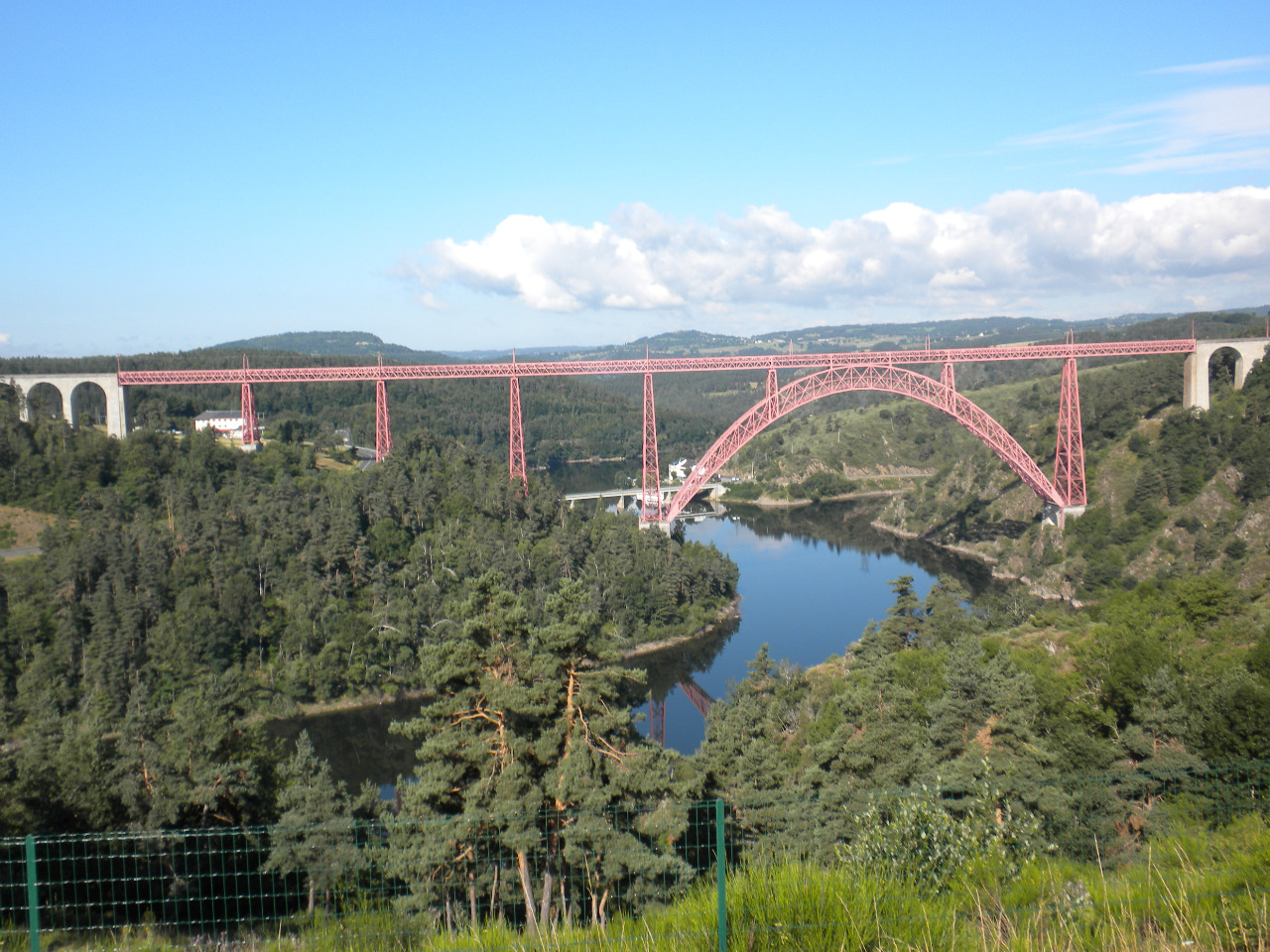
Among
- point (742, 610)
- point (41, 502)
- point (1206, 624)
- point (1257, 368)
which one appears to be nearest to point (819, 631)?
point (742, 610)

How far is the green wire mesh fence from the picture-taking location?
284cm

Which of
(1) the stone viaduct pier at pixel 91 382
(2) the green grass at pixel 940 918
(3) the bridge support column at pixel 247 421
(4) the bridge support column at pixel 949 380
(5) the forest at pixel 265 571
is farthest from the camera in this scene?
(1) the stone viaduct pier at pixel 91 382

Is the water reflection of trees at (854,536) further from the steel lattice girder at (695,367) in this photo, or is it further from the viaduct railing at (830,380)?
the steel lattice girder at (695,367)

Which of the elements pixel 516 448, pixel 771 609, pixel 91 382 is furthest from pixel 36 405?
pixel 771 609

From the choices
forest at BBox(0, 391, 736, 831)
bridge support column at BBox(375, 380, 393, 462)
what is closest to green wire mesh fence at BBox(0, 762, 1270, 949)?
forest at BBox(0, 391, 736, 831)

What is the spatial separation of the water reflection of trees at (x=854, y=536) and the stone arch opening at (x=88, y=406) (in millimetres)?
26485

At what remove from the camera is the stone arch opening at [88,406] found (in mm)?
27797

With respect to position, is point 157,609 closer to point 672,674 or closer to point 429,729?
point 672,674

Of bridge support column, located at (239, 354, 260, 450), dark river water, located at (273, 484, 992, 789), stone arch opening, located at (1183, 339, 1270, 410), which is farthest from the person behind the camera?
stone arch opening, located at (1183, 339, 1270, 410)

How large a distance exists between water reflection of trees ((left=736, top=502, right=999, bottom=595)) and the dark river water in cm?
5

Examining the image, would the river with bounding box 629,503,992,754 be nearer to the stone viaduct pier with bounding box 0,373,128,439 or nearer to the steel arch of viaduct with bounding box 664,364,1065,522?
the steel arch of viaduct with bounding box 664,364,1065,522

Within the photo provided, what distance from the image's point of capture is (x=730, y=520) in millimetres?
43625

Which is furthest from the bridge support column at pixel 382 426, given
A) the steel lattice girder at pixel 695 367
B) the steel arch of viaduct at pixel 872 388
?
the steel arch of viaduct at pixel 872 388

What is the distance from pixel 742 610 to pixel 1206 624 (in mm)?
15522
